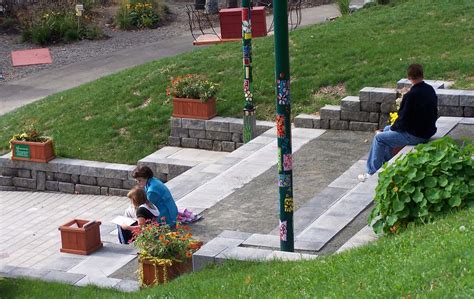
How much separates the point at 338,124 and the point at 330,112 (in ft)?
0.72

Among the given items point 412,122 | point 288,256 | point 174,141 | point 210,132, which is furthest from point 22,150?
point 288,256

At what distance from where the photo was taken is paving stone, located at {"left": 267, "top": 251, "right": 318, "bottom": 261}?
832 cm

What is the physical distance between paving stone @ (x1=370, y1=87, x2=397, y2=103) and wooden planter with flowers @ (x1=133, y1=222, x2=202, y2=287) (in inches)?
219

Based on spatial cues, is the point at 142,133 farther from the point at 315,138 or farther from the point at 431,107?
the point at 431,107

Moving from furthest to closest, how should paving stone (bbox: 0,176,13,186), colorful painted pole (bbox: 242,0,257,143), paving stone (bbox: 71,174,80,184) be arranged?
paving stone (bbox: 0,176,13,186) < paving stone (bbox: 71,174,80,184) < colorful painted pole (bbox: 242,0,257,143)

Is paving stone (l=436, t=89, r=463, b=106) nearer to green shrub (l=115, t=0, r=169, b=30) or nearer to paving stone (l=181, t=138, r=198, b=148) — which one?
paving stone (l=181, t=138, r=198, b=148)

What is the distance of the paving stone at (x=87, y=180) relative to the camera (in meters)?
15.0

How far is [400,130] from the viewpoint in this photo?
11.5 meters

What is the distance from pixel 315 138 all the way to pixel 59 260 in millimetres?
4837

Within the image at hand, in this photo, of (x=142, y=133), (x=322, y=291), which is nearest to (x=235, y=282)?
(x=322, y=291)

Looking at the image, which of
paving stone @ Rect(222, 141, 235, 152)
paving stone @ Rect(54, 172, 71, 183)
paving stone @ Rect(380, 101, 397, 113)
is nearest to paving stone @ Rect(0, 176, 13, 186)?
paving stone @ Rect(54, 172, 71, 183)

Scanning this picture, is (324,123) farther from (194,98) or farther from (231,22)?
(231,22)

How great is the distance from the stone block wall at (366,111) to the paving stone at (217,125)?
3.75ft

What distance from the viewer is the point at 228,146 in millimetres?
15367
